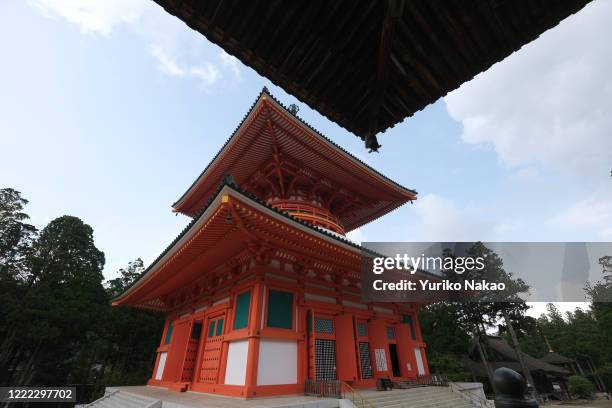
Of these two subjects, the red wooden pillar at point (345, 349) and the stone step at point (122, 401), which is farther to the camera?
the stone step at point (122, 401)

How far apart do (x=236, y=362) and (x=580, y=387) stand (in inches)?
1313

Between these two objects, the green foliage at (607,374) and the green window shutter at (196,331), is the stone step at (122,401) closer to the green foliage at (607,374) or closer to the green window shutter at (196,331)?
the green window shutter at (196,331)

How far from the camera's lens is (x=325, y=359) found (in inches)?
322

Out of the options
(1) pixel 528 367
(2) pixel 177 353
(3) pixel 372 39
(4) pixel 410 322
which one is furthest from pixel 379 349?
(1) pixel 528 367

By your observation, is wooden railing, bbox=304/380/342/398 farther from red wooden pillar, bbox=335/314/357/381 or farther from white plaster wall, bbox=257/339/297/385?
red wooden pillar, bbox=335/314/357/381

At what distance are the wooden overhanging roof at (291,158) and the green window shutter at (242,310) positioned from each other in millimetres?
5322

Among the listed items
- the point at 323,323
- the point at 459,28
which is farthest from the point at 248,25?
the point at 323,323

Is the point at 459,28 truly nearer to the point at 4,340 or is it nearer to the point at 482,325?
the point at 482,325

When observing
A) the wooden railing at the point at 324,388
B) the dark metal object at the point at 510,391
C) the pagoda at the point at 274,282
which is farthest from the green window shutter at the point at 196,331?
the dark metal object at the point at 510,391

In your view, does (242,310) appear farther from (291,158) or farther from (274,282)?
(291,158)

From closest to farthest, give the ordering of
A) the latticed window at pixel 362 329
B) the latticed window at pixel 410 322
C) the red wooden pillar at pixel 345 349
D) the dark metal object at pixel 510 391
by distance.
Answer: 1. the dark metal object at pixel 510 391
2. the red wooden pillar at pixel 345 349
3. the latticed window at pixel 362 329
4. the latticed window at pixel 410 322

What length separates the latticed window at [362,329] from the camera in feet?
31.3

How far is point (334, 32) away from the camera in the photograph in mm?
1858

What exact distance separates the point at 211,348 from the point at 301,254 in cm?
417
